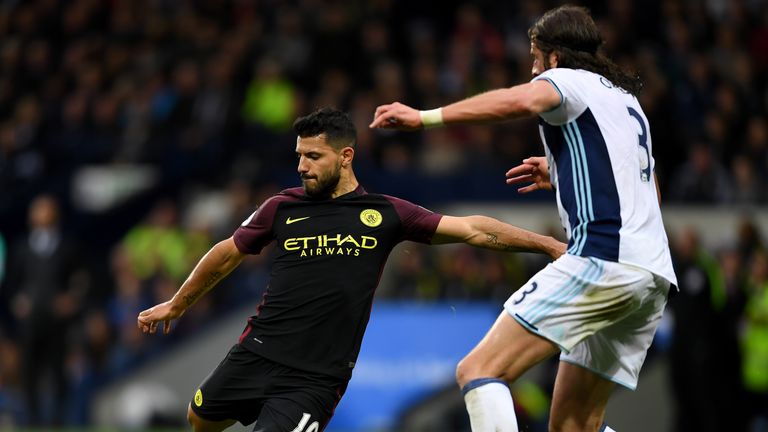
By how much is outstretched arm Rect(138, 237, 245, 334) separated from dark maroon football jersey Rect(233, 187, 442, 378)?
3.5 inches

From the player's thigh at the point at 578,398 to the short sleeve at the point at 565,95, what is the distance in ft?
3.96

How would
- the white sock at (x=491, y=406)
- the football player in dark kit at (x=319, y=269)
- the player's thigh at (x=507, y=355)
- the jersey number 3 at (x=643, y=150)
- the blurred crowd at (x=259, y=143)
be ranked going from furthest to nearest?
the blurred crowd at (x=259, y=143) < the football player in dark kit at (x=319, y=269) < the jersey number 3 at (x=643, y=150) < the player's thigh at (x=507, y=355) < the white sock at (x=491, y=406)

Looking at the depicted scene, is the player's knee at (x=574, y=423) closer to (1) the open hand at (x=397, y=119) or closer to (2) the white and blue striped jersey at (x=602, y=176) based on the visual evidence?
(2) the white and blue striped jersey at (x=602, y=176)

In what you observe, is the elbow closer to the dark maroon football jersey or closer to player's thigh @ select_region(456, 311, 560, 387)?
player's thigh @ select_region(456, 311, 560, 387)

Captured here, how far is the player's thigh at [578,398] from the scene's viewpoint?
6.11 m

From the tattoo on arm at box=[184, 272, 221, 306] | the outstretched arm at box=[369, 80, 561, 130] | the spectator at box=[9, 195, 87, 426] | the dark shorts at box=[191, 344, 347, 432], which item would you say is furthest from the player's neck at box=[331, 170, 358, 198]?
the spectator at box=[9, 195, 87, 426]

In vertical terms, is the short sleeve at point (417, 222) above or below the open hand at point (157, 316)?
above

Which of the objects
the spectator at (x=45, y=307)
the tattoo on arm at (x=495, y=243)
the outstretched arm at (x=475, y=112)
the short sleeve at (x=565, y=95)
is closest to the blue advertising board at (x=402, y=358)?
the spectator at (x=45, y=307)

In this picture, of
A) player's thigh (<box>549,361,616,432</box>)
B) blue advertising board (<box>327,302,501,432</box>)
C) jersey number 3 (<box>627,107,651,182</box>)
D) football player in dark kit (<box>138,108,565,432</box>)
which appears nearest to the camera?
jersey number 3 (<box>627,107,651,182</box>)

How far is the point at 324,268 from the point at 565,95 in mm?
1529

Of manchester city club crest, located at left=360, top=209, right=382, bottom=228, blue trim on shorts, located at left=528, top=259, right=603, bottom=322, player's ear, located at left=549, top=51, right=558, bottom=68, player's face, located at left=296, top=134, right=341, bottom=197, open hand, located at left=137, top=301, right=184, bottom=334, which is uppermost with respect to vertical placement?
player's ear, located at left=549, top=51, right=558, bottom=68

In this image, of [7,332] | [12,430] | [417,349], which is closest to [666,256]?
[417,349]

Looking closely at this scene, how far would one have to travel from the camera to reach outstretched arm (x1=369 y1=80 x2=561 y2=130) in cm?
539

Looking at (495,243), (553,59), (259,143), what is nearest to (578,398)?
(495,243)
